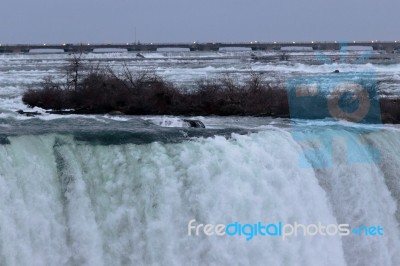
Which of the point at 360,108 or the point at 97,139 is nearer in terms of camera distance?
the point at 97,139

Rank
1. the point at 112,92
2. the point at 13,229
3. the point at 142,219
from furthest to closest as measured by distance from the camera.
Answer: the point at 112,92, the point at 142,219, the point at 13,229

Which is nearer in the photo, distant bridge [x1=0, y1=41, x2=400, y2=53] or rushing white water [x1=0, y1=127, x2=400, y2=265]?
rushing white water [x1=0, y1=127, x2=400, y2=265]

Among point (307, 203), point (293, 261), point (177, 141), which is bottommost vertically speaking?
point (293, 261)

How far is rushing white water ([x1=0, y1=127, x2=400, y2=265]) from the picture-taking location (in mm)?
10570

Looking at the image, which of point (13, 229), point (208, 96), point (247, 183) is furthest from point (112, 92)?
point (13, 229)

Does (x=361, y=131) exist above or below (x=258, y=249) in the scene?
above

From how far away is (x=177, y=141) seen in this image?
42.6 feet

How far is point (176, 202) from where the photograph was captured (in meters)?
11.6

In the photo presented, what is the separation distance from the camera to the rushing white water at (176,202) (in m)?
10.6

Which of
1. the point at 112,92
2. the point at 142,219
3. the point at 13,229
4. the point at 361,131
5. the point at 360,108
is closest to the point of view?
the point at 13,229

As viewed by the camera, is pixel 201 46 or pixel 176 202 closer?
pixel 176 202

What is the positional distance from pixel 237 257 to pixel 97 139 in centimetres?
332

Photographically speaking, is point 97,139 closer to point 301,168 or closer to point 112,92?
point 301,168

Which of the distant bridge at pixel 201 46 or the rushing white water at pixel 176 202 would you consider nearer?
the rushing white water at pixel 176 202
